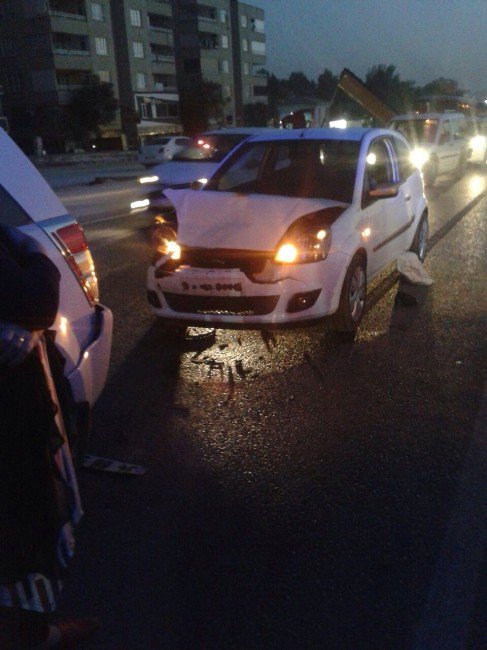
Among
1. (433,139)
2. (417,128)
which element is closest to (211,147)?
(433,139)

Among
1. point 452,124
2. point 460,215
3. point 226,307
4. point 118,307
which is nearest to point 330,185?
point 226,307

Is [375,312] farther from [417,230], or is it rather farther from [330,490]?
[330,490]

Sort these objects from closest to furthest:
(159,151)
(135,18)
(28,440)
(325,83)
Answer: (28,440), (159,151), (135,18), (325,83)

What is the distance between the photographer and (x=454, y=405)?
466 cm

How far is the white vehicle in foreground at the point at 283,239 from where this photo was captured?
544 cm

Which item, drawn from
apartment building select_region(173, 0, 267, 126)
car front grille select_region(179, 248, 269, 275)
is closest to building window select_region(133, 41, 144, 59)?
apartment building select_region(173, 0, 267, 126)

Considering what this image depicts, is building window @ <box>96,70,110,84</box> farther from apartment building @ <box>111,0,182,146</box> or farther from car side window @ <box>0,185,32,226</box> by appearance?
car side window @ <box>0,185,32,226</box>

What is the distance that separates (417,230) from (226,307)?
367 centimetres

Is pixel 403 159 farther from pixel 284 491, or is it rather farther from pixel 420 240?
pixel 284 491

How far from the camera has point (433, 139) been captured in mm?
19688

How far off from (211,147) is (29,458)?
11.2 metres

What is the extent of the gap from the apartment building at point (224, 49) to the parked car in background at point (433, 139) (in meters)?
46.6

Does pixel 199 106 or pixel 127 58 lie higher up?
pixel 127 58

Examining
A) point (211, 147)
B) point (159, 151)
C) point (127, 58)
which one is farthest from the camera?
point (127, 58)
